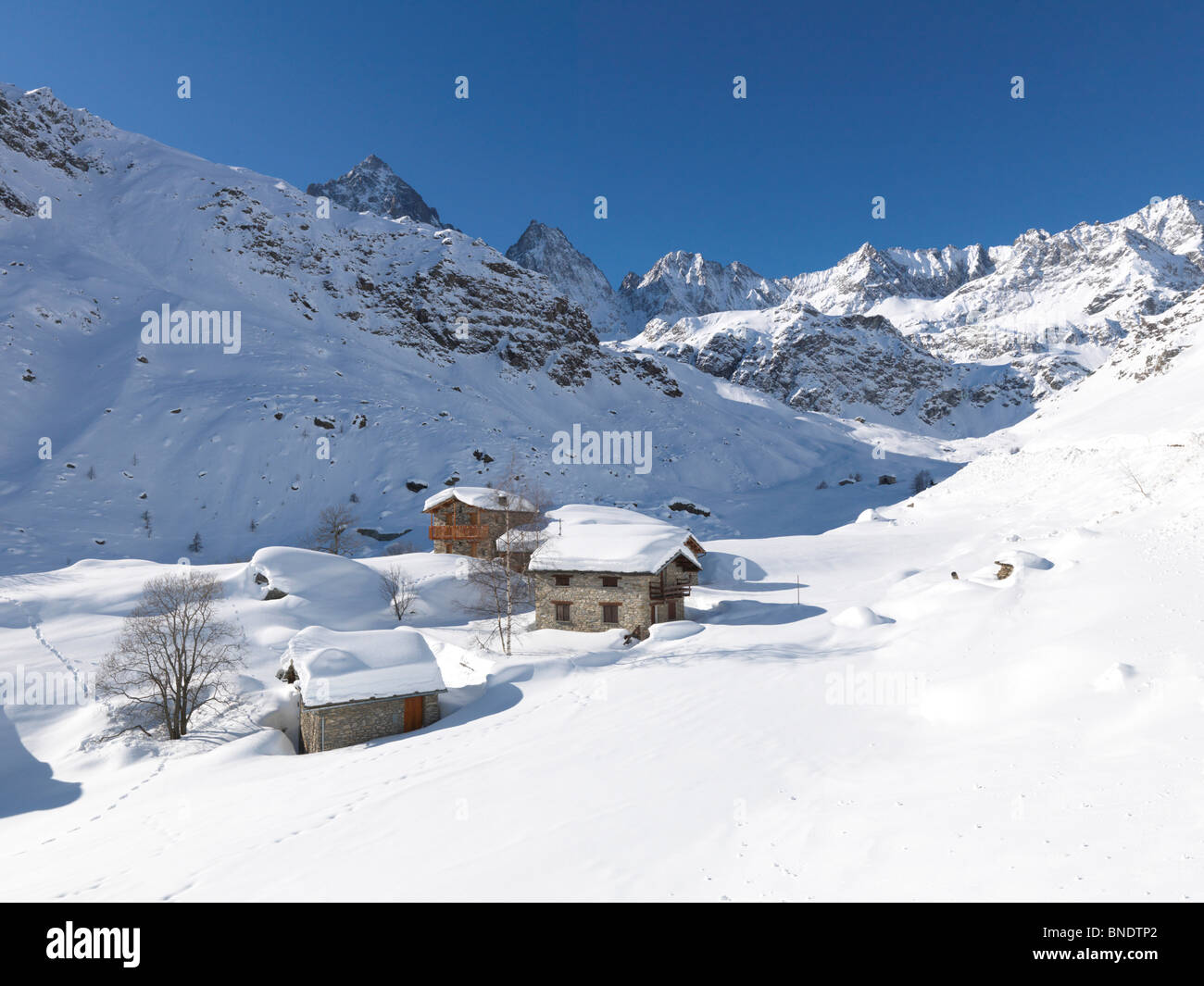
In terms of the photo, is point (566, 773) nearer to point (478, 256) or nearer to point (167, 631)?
point (167, 631)

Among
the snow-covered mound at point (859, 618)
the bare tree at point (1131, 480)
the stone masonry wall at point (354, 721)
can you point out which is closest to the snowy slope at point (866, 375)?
the bare tree at point (1131, 480)

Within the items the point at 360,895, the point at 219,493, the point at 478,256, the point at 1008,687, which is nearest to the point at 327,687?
the point at 360,895

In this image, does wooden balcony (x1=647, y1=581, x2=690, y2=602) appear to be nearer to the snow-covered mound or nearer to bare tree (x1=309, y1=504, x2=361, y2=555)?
the snow-covered mound

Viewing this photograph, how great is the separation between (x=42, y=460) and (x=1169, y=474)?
8448 cm

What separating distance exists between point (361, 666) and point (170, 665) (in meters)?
9.37

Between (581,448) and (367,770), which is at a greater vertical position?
(581,448)

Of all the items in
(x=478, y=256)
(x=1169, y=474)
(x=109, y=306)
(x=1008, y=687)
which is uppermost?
(x=478, y=256)

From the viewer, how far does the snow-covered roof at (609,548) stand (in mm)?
29531

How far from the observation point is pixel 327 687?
19.9 metres

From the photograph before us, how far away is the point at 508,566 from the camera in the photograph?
101 feet

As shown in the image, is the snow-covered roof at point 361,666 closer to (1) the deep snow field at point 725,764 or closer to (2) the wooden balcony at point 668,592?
(1) the deep snow field at point 725,764

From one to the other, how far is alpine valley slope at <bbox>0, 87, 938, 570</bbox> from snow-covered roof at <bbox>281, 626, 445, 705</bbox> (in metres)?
29.9

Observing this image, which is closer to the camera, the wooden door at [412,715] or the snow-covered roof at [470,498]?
the wooden door at [412,715]

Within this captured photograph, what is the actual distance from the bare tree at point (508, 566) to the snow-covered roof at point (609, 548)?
1342 mm
